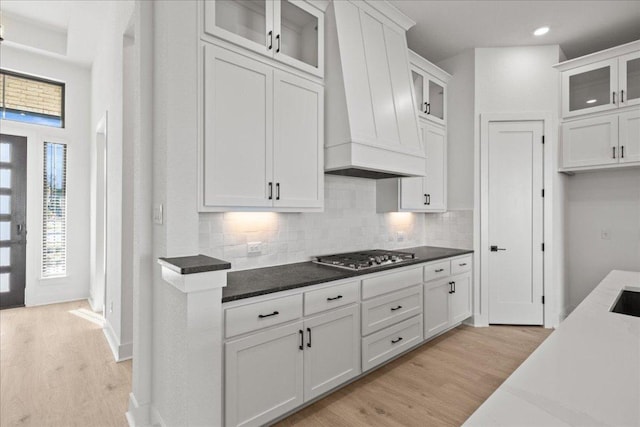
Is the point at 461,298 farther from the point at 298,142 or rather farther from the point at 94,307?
the point at 94,307

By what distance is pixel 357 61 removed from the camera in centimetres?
268

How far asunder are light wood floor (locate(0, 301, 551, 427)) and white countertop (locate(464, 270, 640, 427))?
1.34m

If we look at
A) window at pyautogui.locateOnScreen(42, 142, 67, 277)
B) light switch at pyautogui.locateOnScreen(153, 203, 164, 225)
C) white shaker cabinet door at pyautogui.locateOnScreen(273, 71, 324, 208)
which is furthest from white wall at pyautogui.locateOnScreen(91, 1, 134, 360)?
window at pyautogui.locateOnScreen(42, 142, 67, 277)

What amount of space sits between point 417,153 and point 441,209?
1.18 metres

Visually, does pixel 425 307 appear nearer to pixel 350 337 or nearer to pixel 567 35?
pixel 350 337

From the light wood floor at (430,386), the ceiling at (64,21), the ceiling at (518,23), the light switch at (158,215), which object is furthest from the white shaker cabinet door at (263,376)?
the ceiling at (64,21)

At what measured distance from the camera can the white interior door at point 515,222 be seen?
3.74 metres

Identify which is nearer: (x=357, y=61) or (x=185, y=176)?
(x=185, y=176)

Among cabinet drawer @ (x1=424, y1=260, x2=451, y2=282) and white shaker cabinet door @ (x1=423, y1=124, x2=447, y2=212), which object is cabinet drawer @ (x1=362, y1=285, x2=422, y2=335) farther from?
white shaker cabinet door @ (x1=423, y1=124, x2=447, y2=212)

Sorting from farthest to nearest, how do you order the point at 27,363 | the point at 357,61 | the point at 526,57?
the point at 526,57, the point at 27,363, the point at 357,61

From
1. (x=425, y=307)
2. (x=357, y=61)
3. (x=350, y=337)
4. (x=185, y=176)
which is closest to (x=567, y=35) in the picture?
(x=357, y=61)

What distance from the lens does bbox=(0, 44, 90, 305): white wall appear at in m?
4.61

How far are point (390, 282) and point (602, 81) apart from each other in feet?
10.7

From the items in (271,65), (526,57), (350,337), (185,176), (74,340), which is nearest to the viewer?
(185,176)
